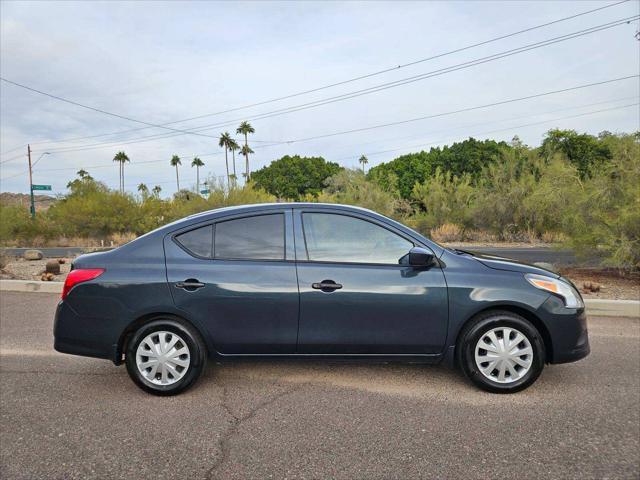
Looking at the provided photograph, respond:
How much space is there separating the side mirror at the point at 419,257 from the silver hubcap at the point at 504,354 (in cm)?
78

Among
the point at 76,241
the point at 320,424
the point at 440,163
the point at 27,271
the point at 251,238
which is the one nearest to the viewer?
the point at 320,424

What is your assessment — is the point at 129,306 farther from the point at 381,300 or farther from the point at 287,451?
the point at 381,300

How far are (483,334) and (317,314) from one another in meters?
1.38

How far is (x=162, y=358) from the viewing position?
3.54 meters

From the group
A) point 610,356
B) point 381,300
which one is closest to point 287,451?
point 381,300

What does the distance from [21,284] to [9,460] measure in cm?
736

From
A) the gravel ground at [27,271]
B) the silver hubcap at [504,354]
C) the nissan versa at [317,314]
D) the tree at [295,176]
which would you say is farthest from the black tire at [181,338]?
the tree at [295,176]

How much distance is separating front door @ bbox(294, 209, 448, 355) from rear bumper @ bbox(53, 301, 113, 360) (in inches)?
65.4

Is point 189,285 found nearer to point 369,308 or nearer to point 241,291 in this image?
point 241,291

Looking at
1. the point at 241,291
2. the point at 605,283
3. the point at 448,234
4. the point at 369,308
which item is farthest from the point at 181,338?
the point at 448,234

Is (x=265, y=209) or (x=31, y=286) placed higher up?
(x=265, y=209)

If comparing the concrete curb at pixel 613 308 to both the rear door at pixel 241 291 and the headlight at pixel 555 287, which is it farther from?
the rear door at pixel 241 291

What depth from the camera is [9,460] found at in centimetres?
266

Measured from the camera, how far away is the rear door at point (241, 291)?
3.54 metres
